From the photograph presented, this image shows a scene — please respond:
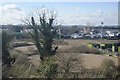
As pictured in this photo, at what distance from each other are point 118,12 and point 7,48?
10.8ft

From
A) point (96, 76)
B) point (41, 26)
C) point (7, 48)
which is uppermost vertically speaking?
point (41, 26)

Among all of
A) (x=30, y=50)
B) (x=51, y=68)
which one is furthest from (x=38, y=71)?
(x=30, y=50)

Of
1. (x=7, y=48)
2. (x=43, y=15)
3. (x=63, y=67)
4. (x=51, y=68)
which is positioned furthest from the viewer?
(x=43, y=15)

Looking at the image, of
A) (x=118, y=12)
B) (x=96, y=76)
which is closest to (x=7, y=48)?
(x=96, y=76)

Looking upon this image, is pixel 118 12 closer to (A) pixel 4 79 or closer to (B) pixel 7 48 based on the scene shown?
(B) pixel 7 48

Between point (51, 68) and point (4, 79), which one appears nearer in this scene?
point (4, 79)

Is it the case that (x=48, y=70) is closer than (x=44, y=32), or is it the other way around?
(x=48, y=70)

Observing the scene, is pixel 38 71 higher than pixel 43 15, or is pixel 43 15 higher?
pixel 43 15

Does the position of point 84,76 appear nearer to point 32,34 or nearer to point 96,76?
point 96,76

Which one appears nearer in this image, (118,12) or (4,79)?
(4,79)

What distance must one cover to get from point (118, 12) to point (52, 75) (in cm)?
296

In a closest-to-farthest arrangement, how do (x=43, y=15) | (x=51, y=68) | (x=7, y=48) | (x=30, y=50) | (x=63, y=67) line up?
1. (x=51, y=68)
2. (x=63, y=67)
3. (x=7, y=48)
4. (x=43, y=15)
5. (x=30, y=50)

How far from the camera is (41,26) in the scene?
7820 mm

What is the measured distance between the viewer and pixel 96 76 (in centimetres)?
531
